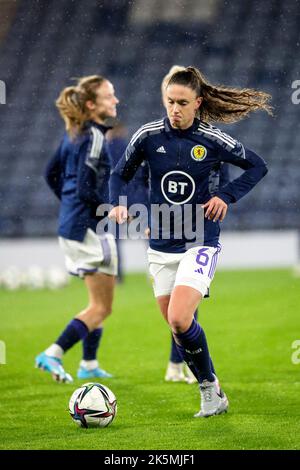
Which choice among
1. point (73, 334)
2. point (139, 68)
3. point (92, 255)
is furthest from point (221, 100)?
point (139, 68)

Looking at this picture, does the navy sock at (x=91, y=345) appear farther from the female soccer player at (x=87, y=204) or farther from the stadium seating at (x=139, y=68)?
the stadium seating at (x=139, y=68)

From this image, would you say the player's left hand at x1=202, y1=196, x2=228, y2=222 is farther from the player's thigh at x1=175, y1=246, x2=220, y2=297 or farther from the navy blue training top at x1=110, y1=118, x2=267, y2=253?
the player's thigh at x1=175, y1=246, x2=220, y2=297

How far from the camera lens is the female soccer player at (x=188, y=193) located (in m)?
5.10

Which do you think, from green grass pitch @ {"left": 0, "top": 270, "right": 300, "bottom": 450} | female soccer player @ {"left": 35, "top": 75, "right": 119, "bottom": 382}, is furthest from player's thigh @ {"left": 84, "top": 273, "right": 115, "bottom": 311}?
green grass pitch @ {"left": 0, "top": 270, "right": 300, "bottom": 450}

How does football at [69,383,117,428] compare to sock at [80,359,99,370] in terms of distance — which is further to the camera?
sock at [80,359,99,370]

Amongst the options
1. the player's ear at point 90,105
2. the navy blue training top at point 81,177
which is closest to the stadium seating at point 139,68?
the navy blue training top at point 81,177

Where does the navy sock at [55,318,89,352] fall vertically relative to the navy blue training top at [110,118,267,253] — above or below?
below

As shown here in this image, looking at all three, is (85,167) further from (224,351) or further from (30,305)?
(30,305)

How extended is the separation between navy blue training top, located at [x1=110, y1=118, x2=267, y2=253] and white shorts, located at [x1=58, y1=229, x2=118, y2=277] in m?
1.30

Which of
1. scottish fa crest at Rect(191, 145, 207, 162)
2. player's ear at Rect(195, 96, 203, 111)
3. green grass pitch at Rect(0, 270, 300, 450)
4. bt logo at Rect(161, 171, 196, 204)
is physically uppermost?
player's ear at Rect(195, 96, 203, 111)

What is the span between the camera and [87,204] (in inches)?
259

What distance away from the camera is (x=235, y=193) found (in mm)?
5242

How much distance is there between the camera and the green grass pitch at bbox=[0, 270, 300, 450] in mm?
4621

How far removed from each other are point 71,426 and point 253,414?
92 centimetres
